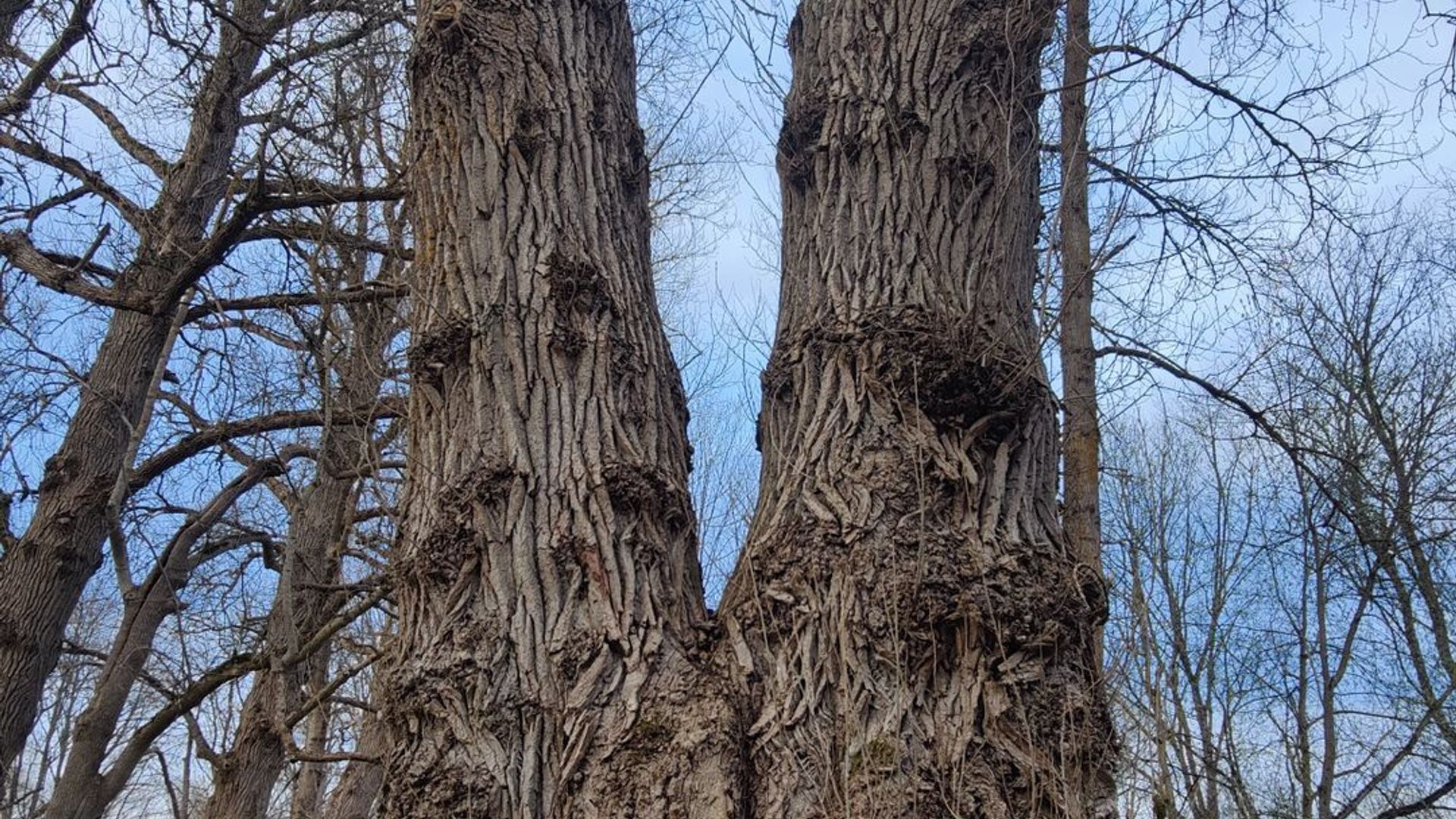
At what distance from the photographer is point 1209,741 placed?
23.7 ft

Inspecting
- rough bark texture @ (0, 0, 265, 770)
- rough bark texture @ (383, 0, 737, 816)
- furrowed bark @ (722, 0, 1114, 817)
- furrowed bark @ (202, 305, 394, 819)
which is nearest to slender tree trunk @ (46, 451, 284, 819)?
furrowed bark @ (202, 305, 394, 819)

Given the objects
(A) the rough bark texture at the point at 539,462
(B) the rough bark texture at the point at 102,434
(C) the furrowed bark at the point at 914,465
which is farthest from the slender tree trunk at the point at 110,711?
(C) the furrowed bark at the point at 914,465

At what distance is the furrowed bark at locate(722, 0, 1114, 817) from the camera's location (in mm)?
2352

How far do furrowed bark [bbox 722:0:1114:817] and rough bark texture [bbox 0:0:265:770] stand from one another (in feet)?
10.8

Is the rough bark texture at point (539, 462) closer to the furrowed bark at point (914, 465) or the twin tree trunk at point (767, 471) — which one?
the twin tree trunk at point (767, 471)

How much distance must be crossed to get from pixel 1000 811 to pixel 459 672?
120cm

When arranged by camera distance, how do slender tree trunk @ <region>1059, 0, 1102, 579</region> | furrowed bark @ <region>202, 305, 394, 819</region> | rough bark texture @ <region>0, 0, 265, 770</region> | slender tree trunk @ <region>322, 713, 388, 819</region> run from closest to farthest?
furrowed bark @ <region>202, 305, 394, 819</region> < slender tree trunk @ <region>1059, 0, 1102, 579</region> < rough bark texture @ <region>0, 0, 265, 770</region> < slender tree trunk @ <region>322, 713, 388, 819</region>

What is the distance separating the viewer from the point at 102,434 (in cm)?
581

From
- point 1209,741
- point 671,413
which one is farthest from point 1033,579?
point 1209,741

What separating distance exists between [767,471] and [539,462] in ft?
2.16

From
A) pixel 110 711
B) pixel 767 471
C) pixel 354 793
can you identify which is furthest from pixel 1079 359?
pixel 354 793

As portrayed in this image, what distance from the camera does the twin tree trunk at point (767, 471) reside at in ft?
7.61

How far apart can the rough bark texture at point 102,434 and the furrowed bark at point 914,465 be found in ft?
10.8

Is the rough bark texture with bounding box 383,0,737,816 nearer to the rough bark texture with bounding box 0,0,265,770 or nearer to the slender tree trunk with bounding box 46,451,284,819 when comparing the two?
the slender tree trunk with bounding box 46,451,284,819
